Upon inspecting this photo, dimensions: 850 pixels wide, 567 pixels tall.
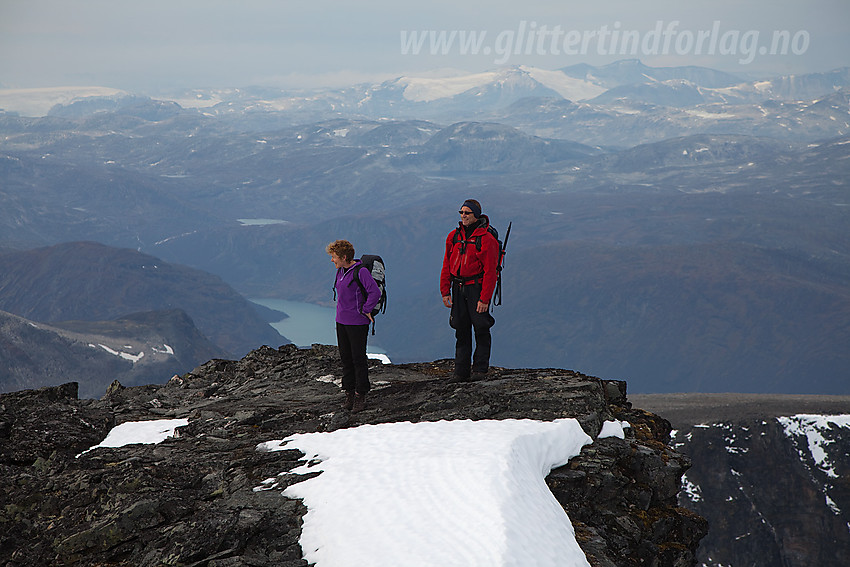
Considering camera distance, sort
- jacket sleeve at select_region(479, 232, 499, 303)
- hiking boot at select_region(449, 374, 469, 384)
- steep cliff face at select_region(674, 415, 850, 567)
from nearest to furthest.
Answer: jacket sleeve at select_region(479, 232, 499, 303) → hiking boot at select_region(449, 374, 469, 384) → steep cliff face at select_region(674, 415, 850, 567)

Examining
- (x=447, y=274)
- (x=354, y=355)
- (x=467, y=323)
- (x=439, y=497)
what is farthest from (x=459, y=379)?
(x=439, y=497)

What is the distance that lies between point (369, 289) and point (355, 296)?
12.2 inches

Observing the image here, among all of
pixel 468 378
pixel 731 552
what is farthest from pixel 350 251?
pixel 731 552

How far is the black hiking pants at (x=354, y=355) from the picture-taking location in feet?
43.7

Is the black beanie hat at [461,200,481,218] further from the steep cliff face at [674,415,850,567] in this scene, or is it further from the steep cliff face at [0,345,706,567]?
the steep cliff face at [674,415,850,567]

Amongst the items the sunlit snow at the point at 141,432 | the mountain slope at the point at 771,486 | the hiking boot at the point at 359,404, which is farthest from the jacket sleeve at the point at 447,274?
the mountain slope at the point at 771,486

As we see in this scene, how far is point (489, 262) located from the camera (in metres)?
13.6

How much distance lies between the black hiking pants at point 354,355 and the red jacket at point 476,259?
1817 mm

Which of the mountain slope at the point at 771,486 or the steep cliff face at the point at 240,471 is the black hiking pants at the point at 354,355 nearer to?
the steep cliff face at the point at 240,471

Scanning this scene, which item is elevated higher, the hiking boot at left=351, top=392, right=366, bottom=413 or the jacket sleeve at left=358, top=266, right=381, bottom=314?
the jacket sleeve at left=358, top=266, right=381, bottom=314

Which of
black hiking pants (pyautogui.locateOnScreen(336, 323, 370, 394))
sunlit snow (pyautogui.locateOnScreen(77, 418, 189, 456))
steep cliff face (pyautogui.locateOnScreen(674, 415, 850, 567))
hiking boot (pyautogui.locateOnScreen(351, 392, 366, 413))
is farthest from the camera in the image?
steep cliff face (pyautogui.locateOnScreen(674, 415, 850, 567))

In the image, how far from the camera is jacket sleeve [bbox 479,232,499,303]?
44.6 ft

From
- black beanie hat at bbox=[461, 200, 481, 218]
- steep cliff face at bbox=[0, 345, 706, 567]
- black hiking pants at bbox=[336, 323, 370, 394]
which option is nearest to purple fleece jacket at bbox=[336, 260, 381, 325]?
black hiking pants at bbox=[336, 323, 370, 394]

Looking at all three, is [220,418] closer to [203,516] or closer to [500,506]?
[203,516]
